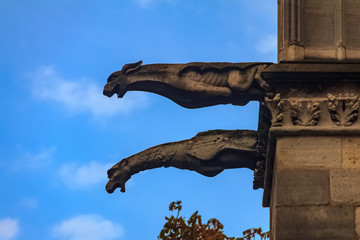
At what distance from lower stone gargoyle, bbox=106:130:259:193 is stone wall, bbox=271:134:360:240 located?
5.15 ft

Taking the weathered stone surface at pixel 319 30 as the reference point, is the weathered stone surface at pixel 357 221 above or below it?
below

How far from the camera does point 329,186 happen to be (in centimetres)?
1572

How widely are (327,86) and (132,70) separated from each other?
2.60 meters

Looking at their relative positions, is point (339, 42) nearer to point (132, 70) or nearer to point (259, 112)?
point (259, 112)

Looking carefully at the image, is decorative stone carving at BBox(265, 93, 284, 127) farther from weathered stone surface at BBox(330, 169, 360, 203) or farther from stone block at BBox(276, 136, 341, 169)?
weathered stone surface at BBox(330, 169, 360, 203)

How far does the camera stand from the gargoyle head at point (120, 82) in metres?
17.5

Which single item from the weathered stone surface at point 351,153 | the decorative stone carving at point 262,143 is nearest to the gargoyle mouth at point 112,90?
the decorative stone carving at point 262,143

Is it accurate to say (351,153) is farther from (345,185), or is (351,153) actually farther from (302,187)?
(302,187)

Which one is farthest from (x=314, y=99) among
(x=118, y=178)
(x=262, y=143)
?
Answer: (x=118, y=178)

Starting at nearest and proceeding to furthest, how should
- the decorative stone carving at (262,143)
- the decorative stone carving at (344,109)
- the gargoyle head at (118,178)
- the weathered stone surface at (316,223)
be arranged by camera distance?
the weathered stone surface at (316,223), the decorative stone carving at (344,109), the decorative stone carving at (262,143), the gargoyle head at (118,178)

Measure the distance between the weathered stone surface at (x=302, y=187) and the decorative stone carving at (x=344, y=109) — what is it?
0.68 meters

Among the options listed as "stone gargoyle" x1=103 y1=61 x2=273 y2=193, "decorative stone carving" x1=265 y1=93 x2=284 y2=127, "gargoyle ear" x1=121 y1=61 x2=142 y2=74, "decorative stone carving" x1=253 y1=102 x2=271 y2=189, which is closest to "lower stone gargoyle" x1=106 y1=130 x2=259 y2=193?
"stone gargoyle" x1=103 y1=61 x2=273 y2=193

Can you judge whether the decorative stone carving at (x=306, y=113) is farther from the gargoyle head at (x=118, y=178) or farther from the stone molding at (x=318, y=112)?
the gargoyle head at (x=118, y=178)

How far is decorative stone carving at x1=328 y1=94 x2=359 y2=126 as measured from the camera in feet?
52.8
